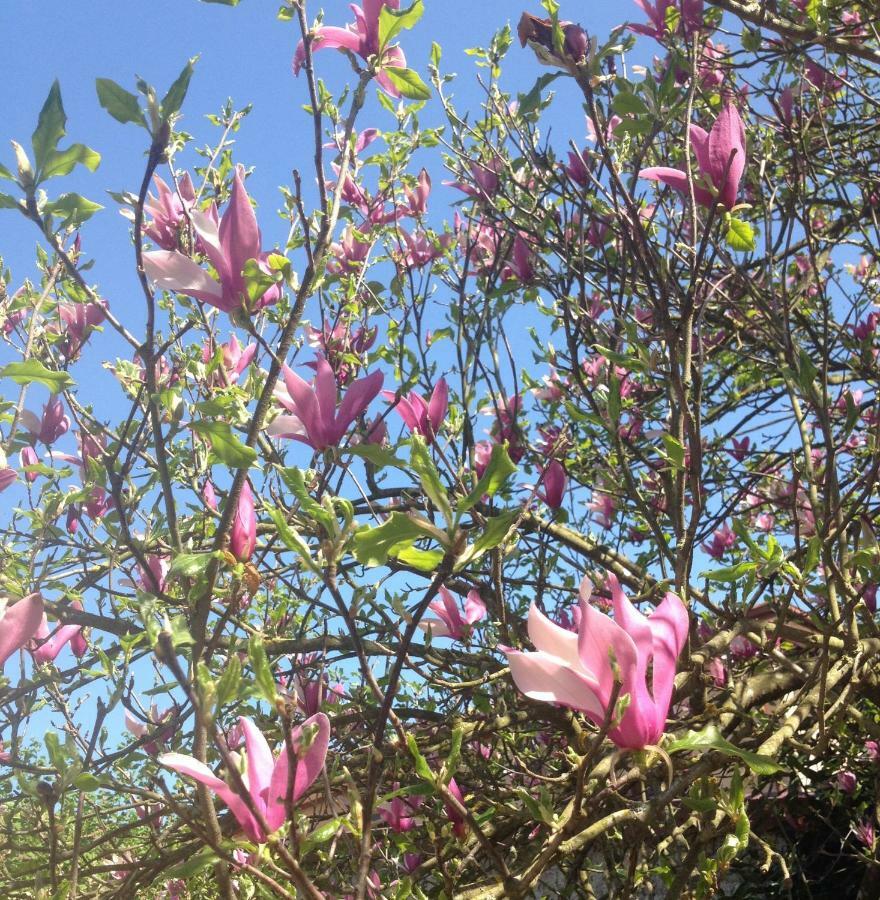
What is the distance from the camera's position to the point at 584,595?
953 mm

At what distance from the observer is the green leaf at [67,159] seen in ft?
3.49

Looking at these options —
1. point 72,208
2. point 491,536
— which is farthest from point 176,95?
point 491,536

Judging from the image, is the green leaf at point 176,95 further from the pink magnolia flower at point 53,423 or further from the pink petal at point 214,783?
the pink magnolia flower at point 53,423

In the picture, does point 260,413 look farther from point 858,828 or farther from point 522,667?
point 858,828

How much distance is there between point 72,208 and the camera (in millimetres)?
1133

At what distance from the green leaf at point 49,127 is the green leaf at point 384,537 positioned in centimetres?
67

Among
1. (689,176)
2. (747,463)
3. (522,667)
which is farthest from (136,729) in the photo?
(747,463)

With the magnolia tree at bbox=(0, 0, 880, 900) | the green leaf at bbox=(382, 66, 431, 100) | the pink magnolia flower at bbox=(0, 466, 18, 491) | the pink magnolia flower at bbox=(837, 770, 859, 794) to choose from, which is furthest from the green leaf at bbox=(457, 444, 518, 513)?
the pink magnolia flower at bbox=(837, 770, 859, 794)

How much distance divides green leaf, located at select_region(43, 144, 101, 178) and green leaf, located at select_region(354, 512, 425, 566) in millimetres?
653

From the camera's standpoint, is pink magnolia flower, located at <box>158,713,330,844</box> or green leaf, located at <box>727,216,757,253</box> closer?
pink magnolia flower, located at <box>158,713,330,844</box>

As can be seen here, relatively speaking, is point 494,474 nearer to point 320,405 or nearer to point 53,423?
point 320,405

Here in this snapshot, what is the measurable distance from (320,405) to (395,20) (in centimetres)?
61

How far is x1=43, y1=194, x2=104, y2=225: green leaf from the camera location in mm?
1121

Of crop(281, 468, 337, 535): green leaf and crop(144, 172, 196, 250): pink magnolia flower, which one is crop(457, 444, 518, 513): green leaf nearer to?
crop(281, 468, 337, 535): green leaf
